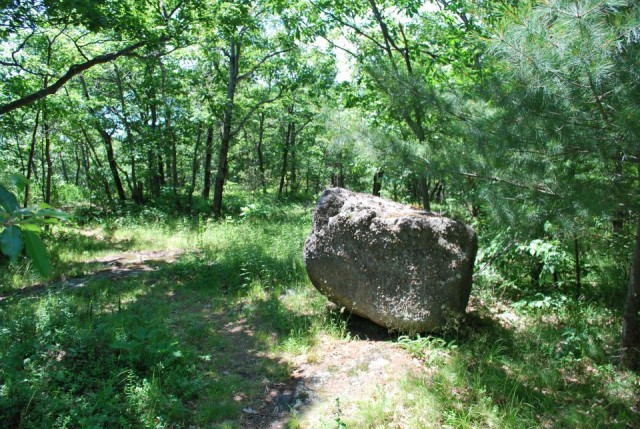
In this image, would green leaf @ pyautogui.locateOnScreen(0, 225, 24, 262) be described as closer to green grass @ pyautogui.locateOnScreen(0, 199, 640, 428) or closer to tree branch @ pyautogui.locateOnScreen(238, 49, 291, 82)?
green grass @ pyautogui.locateOnScreen(0, 199, 640, 428)

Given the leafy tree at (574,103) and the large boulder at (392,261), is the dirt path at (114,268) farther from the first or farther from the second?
the leafy tree at (574,103)

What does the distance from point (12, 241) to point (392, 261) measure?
160 inches

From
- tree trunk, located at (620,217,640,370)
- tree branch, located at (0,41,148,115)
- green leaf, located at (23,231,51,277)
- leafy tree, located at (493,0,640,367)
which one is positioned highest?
tree branch, located at (0,41,148,115)

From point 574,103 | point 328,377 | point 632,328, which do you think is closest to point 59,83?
point 328,377

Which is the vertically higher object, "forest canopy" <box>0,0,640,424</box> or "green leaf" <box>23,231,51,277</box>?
"forest canopy" <box>0,0,640,424</box>

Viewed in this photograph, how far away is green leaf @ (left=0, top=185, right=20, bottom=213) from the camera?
120 centimetres

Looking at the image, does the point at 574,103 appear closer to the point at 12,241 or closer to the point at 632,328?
the point at 632,328

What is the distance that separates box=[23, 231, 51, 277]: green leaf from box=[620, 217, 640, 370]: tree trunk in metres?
4.70

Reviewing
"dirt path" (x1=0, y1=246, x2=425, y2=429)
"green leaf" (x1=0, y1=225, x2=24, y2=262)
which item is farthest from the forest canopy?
"dirt path" (x1=0, y1=246, x2=425, y2=429)

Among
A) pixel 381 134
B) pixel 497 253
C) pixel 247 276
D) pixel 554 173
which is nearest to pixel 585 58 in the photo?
pixel 554 173

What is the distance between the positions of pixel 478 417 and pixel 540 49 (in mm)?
2893

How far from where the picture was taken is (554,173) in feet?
11.9

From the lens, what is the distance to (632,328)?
3945 mm

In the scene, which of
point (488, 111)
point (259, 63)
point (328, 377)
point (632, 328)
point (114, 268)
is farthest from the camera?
point (259, 63)
